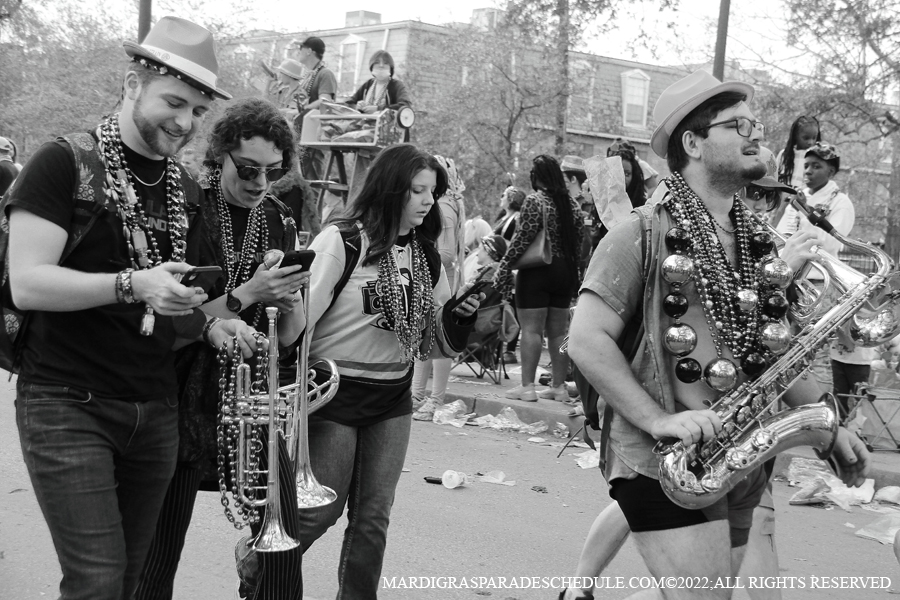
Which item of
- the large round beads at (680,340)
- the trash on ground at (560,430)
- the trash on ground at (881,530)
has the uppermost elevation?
the large round beads at (680,340)

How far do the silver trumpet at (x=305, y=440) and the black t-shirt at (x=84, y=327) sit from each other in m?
0.67

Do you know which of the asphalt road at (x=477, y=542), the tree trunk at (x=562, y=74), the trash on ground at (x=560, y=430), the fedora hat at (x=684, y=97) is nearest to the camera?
the fedora hat at (x=684, y=97)

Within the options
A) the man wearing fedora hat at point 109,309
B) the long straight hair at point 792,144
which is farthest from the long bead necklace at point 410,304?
the long straight hair at point 792,144

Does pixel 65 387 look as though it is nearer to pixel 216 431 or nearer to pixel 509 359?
pixel 216 431

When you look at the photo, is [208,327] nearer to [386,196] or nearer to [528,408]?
[386,196]

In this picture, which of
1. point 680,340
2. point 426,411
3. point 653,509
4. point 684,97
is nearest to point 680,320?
point 680,340

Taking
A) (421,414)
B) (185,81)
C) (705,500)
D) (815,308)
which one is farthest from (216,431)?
(421,414)

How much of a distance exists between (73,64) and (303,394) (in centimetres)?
1890

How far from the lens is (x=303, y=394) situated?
11.3ft

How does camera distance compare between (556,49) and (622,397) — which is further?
(556,49)

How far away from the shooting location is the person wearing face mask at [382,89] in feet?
36.4

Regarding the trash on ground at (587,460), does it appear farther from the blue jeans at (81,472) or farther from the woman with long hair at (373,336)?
the blue jeans at (81,472)

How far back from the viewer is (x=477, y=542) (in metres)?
5.50

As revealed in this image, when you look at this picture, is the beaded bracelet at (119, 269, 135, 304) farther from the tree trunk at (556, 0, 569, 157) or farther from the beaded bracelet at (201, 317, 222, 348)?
the tree trunk at (556, 0, 569, 157)
